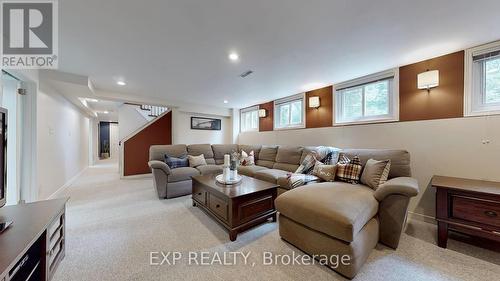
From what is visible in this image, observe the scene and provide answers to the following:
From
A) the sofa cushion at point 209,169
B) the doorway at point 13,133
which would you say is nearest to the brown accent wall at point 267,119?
the sofa cushion at point 209,169

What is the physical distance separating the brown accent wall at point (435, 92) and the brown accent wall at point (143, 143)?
561cm

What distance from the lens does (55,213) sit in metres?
1.40

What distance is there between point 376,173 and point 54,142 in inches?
218

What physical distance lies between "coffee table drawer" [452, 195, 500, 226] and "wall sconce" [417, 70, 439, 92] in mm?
1499

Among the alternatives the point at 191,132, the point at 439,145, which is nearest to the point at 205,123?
the point at 191,132

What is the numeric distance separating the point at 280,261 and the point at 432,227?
212 centimetres

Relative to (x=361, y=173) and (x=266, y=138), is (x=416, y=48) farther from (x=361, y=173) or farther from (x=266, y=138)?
(x=266, y=138)

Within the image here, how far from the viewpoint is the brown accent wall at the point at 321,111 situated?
378 cm

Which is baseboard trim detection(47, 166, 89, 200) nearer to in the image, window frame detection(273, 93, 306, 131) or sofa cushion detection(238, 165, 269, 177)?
sofa cushion detection(238, 165, 269, 177)

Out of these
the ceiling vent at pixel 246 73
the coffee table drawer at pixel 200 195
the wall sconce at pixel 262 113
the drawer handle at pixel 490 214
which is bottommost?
the coffee table drawer at pixel 200 195

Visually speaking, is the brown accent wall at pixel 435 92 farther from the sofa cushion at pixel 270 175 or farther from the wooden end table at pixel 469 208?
the sofa cushion at pixel 270 175

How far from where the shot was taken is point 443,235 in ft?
6.13

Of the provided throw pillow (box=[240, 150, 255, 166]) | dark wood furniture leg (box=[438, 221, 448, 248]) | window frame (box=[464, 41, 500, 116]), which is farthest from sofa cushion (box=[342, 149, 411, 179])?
throw pillow (box=[240, 150, 255, 166])

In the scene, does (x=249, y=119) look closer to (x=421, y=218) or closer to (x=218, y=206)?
(x=218, y=206)
